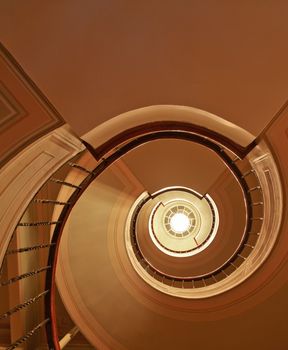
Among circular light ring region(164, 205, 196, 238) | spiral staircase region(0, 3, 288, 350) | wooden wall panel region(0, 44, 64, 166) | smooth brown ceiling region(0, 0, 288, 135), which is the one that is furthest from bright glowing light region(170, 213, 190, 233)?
wooden wall panel region(0, 44, 64, 166)

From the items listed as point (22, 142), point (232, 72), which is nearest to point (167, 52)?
point (232, 72)

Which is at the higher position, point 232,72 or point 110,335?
point 232,72

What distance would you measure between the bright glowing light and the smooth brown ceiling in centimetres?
642

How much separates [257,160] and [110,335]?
159 inches

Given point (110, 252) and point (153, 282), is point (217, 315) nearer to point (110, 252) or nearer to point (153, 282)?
point (153, 282)

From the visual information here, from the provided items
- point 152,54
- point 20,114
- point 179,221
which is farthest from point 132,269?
point 152,54

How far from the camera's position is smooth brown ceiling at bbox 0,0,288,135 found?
7.32 feet

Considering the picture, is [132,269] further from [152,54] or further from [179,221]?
[152,54]

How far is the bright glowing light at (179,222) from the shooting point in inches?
360

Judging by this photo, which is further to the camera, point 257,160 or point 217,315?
point 217,315

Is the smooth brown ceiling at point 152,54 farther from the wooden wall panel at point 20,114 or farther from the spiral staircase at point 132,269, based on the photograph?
the spiral staircase at point 132,269

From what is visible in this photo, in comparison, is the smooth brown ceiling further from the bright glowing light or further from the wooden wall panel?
the bright glowing light

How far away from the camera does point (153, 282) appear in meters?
5.92

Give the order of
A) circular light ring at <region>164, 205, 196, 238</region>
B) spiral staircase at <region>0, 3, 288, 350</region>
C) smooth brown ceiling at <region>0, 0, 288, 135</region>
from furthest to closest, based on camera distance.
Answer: circular light ring at <region>164, 205, 196, 238</region>, spiral staircase at <region>0, 3, 288, 350</region>, smooth brown ceiling at <region>0, 0, 288, 135</region>
